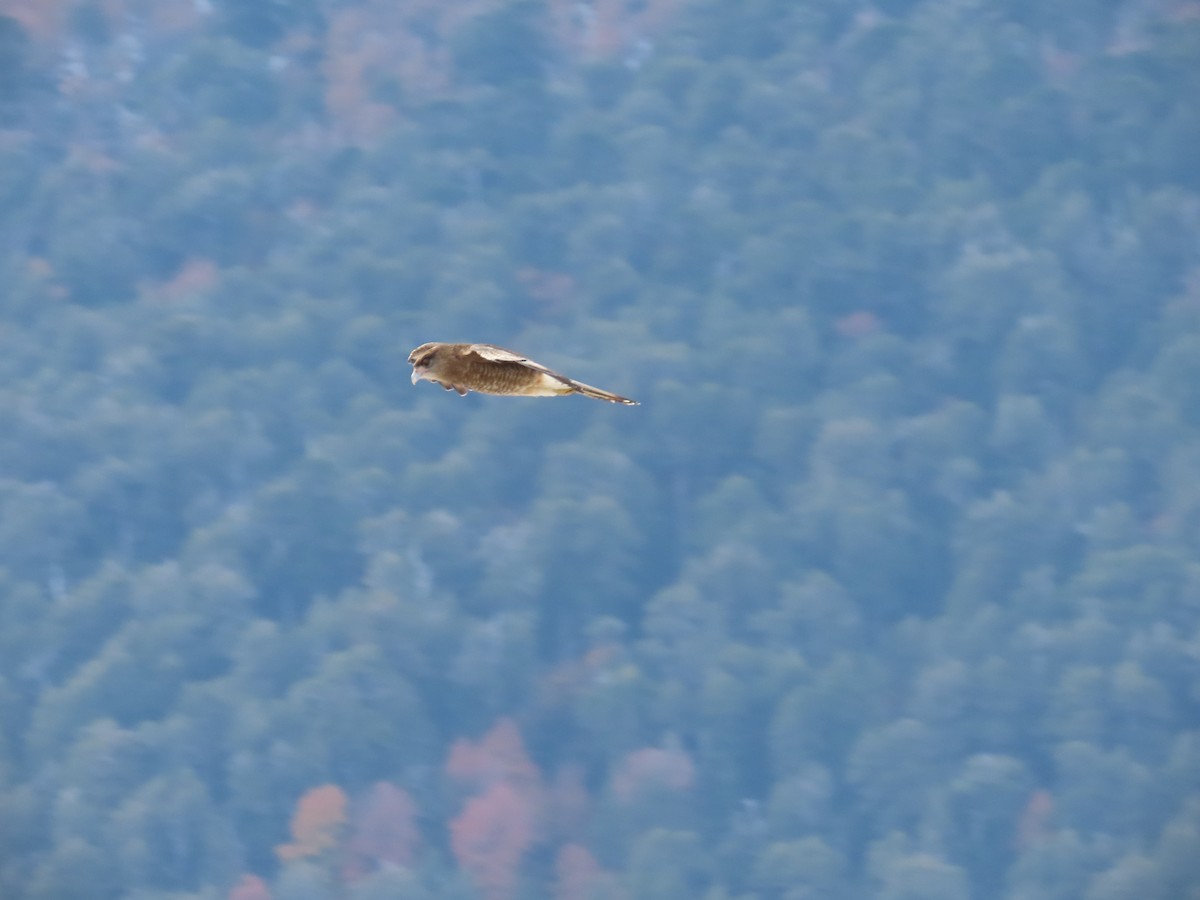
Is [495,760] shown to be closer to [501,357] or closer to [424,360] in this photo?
[424,360]

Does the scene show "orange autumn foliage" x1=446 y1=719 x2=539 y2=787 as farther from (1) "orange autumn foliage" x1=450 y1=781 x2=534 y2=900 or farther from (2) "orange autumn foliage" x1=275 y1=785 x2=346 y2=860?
(2) "orange autumn foliage" x1=275 y1=785 x2=346 y2=860

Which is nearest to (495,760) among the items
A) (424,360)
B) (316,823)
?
(316,823)

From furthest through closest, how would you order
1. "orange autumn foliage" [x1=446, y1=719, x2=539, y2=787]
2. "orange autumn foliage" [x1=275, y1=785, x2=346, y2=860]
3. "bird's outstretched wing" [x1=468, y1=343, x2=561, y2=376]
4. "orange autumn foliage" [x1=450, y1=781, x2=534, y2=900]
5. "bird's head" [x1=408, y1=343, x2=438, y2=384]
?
"orange autumn foliage" [x1=446, y1=719, x2=539, y2=787], "orange autumn foliage" [x1=275, y1=785, x2=346, y2=860], "orange autumn foliage" [x1=450, y1=781, x2=534, y2=900], "bird's head" [x1=408, y1=343, x2=438, y2=384], "bird's outstretched wing" [x1=468, y1=343, x2=561, y2=376]

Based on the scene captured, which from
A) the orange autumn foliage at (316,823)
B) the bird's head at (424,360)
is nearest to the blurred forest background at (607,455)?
the orange autumn foliage at (316,823)

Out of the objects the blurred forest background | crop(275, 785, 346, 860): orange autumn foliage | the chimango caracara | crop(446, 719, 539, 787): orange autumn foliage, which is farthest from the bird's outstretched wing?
crop(446, 719, 539, 787): orange autumn foliage

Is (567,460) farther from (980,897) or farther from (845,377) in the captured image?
(980,897)

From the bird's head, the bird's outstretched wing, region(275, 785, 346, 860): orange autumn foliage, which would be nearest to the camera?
the bird's outstretched wing

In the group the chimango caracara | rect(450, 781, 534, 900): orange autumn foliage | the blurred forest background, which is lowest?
the chimango caracara

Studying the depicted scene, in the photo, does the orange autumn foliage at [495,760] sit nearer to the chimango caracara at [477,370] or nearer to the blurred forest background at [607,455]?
the blurred forest background at [607,455]
